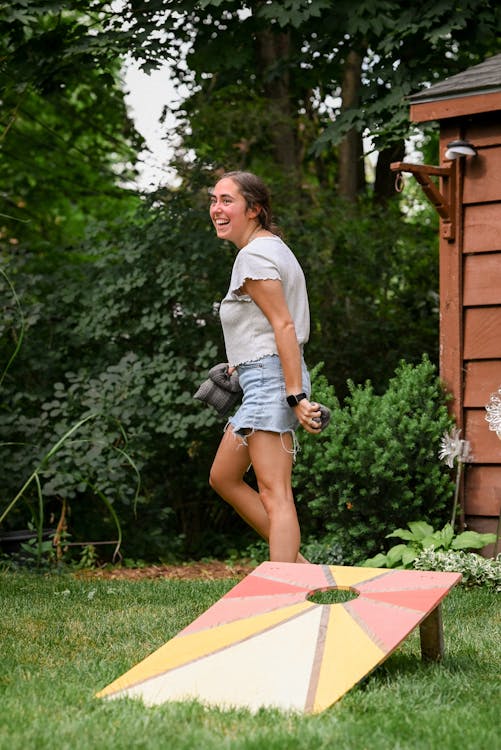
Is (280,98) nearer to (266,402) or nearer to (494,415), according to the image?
(494,415)

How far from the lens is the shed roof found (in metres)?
6.11

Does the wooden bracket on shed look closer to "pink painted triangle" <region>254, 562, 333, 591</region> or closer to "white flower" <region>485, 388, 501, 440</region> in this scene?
"white flower" <region>485, 388, 501, 440</region>

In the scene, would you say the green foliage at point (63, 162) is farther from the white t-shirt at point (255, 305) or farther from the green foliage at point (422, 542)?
the white t-shirt at point (255, 305)

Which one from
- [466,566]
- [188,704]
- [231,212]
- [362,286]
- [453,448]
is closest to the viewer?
[188,704]

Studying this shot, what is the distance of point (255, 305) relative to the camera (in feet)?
13.5

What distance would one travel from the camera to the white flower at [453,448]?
19.9 ft

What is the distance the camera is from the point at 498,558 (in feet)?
18.7

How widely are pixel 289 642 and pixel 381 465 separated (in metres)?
2.93

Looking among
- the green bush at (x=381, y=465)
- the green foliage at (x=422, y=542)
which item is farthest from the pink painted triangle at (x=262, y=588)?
the green bush at (x=381, y=465)

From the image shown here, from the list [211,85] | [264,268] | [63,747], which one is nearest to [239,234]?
[264,268]

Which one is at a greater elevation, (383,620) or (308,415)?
(308,415)

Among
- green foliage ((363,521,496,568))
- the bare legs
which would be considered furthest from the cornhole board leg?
green foliage ((363,521,496,568))

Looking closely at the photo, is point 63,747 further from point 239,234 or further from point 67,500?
point 67,500

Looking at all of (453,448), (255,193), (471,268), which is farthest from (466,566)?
(255,193)
